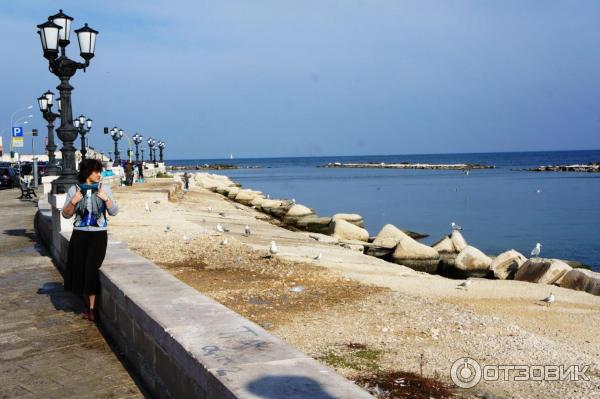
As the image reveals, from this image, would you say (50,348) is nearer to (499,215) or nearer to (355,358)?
(355,358)

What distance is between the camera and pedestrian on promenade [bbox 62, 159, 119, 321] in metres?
6.54

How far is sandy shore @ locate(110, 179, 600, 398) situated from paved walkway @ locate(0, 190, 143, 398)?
6.86 ft

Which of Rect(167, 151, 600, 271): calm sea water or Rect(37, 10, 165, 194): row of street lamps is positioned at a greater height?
Rect(37, 10, 165, 194): row of street lamps

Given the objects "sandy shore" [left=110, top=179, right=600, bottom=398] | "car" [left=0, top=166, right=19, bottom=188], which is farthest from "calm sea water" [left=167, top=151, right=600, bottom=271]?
"car" [left=0, top=166, right=19, bottom=188]

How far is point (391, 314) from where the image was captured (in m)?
8.38

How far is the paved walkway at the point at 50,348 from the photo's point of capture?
4.79m

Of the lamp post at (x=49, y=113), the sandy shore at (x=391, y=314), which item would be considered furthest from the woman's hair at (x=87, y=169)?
the lamp post at (x=49, y=113)

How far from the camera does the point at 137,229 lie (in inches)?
637

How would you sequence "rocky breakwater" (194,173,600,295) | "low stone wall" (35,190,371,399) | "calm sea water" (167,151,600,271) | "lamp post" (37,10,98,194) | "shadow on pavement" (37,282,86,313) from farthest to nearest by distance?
"calm sea water" (167,151,600,271) < "rocky breakwater" (194,173,600,295) < "lamp post" (37,10,98,194) < "shadow on pavement" (37,282,86,313) < "low stone wall" (35,190,371,399)

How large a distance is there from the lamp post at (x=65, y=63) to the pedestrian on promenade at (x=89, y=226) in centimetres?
467

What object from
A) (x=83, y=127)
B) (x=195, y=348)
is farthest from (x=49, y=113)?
(x=195, y=348)

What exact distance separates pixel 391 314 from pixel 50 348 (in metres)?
4.32

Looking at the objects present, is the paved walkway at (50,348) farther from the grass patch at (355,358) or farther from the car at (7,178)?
the car at (7,178)

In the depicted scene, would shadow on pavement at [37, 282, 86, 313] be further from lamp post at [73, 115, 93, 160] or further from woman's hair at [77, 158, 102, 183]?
lamp post at [73, 115, 93, 160]
